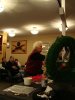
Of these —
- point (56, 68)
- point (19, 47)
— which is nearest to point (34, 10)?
point (56, 68)

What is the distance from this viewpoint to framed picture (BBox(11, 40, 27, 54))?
9219 millimetres

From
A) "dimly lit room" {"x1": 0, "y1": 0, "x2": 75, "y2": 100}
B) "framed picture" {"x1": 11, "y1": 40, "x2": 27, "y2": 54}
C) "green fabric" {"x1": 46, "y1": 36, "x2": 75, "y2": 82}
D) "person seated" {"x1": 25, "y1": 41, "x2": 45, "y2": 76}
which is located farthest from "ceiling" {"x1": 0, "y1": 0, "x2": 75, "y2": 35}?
"framed picture" {"x1": 11, "y1": 40, "x2": 27, "y2": 54}

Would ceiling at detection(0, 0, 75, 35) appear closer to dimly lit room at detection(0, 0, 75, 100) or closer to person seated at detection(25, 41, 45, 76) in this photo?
dimly lit room at detection(0, 0, 75, 100)

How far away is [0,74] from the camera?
5.88m

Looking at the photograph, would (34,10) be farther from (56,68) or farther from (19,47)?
(19,47)

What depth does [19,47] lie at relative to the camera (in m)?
9.30

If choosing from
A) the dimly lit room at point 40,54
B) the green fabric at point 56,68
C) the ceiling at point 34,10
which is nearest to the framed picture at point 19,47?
the dimly lit room at point 40,54

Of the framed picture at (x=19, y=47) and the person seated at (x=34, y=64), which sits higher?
the framed picture at (x=19, y=47)

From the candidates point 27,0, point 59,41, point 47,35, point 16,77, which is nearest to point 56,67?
point 59,41

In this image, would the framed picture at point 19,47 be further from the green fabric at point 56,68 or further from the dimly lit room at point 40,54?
the green fabric at point 56,68

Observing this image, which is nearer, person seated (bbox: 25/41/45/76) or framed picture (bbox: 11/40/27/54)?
person seated (bbox: 25/41/45/76)

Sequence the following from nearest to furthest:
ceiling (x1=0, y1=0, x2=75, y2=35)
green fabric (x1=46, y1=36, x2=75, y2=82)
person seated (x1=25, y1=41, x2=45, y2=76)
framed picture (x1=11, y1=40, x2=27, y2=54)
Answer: green fabric (x1=46, y1=36, x2=75, y2=82)
person seated (x1=25, y1=41, x2=45, y2=76)
ceiling (x1=0, y1=0, x2=75, y2=35)
framed picture (x1=11, y1=40, x2=27, y2=54)

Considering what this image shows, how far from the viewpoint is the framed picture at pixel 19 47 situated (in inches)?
363

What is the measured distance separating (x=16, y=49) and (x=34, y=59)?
6923 millimetres
